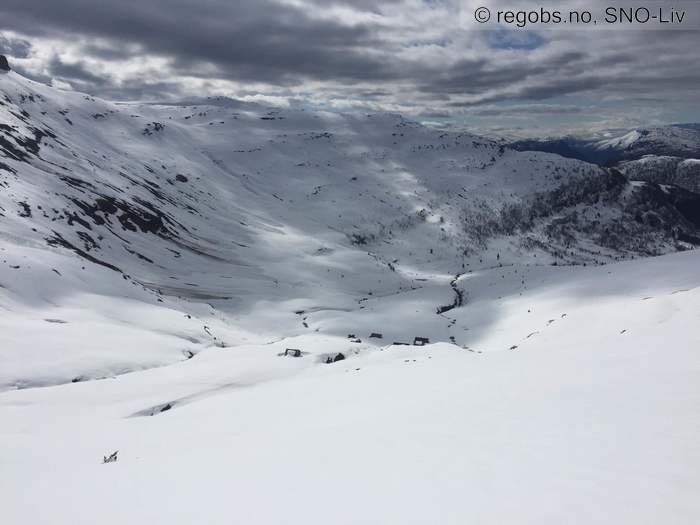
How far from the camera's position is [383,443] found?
13.3 meters

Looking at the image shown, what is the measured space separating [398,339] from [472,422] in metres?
77.9

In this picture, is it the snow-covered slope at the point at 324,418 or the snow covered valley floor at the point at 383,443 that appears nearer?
the snow covered valley floor at the point at 383,443

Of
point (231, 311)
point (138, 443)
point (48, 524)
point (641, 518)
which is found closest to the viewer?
point (641, 518)

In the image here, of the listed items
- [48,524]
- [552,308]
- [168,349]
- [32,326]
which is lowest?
[552,308]

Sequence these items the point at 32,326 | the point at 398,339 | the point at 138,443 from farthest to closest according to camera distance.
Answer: the point at 398,339
the point at 32,326
the point at 138,443

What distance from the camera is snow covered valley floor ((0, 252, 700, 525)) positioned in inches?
363

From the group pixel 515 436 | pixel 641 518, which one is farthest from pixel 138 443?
pixel 641 518

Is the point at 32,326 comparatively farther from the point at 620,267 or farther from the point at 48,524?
the point at 620,267

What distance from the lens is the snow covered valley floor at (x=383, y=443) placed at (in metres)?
9.21

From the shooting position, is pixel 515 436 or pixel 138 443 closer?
pixel 515 436

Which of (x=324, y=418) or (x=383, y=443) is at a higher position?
(x=383, y=443)

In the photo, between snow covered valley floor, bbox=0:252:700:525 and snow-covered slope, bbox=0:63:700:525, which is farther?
snow-covered slope, bbox=0:63:700:525

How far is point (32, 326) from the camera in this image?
42.3m

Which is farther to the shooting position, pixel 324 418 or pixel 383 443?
pixel 324 418
